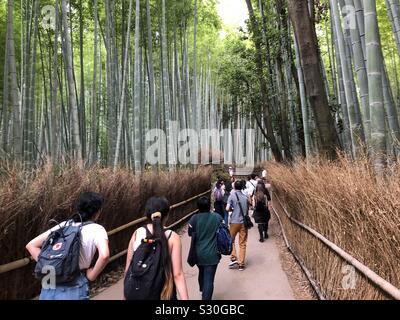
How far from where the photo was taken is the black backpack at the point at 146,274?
1.98 m

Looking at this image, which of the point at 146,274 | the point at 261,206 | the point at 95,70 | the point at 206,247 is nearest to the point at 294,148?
the point at 261,206

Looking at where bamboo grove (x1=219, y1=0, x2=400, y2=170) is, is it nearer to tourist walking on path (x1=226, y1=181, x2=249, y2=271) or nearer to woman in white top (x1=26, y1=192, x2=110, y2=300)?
tourist walking on path (x1=226, y1=181, x2=249, y2=271)

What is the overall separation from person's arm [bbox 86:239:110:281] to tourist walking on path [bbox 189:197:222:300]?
5.15 feet

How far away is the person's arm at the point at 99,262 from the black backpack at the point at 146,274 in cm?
16

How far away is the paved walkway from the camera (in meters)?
4.19

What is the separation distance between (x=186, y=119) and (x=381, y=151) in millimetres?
12028

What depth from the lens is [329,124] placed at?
4.70 meters

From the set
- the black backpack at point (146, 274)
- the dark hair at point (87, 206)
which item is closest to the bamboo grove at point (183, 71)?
the black backpack at point (146, 274)

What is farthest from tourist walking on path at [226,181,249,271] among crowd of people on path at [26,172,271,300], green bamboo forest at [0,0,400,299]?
crowd of people on path at [26,172,271,300]

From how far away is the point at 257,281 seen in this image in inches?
189

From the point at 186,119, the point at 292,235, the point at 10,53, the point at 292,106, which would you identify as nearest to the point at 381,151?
the point at 292,235

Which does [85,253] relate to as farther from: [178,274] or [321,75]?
[321,75]

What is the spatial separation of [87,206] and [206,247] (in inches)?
63.0
